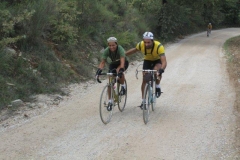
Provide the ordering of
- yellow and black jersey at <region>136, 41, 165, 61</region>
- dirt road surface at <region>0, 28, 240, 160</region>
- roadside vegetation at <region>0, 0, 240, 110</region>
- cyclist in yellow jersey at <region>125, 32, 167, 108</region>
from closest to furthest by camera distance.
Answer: dirt road surface at <region>0, 28, 240, 160</region>
cyclist in yellow jersey at <region>125, 32, 167, 108</region>
yellow and black jersey at <region>136, 41, 165, 61</region>
roadside vegetation at <region>0, 0, 240, 110</region>

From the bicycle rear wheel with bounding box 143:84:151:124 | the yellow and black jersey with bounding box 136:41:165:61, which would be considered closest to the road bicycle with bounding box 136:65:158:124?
the bicycle rear wheel with bounding box 143:84:151:124

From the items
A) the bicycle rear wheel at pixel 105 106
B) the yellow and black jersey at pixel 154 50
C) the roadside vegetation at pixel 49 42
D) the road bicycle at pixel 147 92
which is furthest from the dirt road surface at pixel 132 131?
the yellow and black jersey at pixel 154 50

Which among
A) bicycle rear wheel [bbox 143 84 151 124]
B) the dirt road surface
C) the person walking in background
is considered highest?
the person walking in background

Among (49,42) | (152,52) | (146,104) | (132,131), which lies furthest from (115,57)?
(49,42)

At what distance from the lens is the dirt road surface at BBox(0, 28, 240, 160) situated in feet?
19.0

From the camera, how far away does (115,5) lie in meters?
19.9

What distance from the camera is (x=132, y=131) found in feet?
22.6

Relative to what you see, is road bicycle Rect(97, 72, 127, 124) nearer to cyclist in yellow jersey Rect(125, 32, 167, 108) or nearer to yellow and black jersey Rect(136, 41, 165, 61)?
cyclist in yellow jersey Rect(125, 32, 167, 108)

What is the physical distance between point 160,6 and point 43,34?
1875cm

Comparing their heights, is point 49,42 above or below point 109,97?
above

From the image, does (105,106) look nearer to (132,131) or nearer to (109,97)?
(109,97)

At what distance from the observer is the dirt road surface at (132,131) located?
19.0ft

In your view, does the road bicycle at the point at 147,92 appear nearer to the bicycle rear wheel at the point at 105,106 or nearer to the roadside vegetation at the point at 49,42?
the bicycle rear wheel at the point at 105,106

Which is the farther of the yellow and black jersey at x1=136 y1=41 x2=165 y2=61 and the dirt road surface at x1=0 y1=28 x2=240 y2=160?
the yellow and black jersey at x1=136 y1=41 x2=165 y2=61
